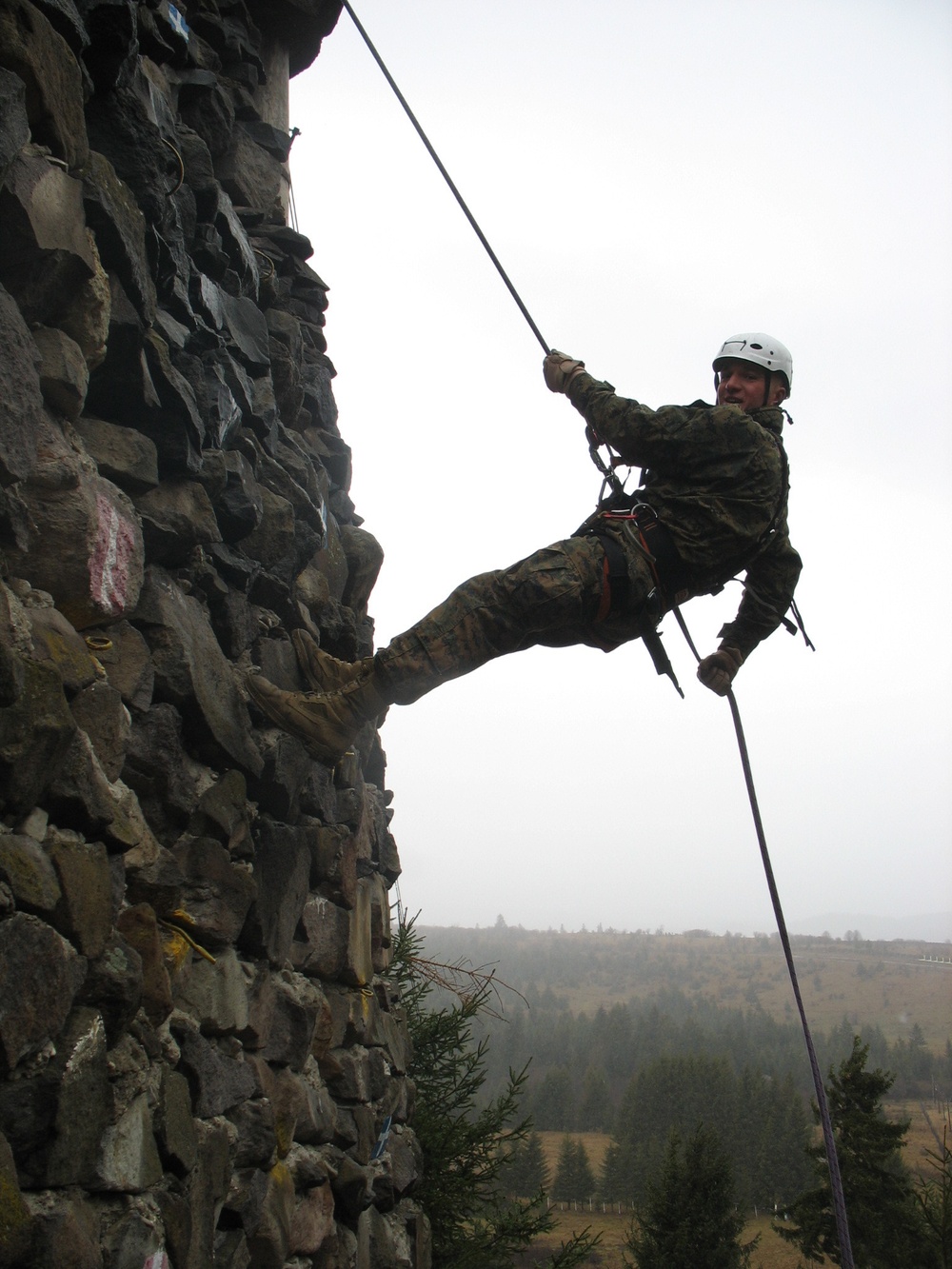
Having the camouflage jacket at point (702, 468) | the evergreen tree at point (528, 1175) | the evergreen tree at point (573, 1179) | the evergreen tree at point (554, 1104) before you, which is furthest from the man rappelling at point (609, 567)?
the evergreen tree at point (554, 1104)

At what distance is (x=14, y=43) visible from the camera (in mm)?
2764

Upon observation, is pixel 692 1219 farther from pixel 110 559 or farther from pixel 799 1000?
pixel 110 559

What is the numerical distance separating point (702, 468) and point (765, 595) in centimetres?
116

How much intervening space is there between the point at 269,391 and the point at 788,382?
101 inches

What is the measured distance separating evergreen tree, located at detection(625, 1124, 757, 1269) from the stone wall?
20.1 m

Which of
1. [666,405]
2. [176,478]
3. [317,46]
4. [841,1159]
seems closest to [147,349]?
[176,478]

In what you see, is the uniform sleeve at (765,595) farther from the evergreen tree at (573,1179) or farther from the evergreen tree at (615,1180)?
the evergreen tree at (573,1179)

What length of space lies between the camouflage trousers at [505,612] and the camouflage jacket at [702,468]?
0.32 m

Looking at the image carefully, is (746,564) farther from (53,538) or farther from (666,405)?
(53,538)

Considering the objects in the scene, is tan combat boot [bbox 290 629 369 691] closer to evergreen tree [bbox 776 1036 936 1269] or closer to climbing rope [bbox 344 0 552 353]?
climbing rope [bbox 344 0 552 353]

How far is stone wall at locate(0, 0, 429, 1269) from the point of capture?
2.64 meters

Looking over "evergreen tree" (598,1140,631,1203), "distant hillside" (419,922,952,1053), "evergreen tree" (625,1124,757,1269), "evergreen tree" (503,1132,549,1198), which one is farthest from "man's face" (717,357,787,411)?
"distant hillside" (419,922,952,1053)

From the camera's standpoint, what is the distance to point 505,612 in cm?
450

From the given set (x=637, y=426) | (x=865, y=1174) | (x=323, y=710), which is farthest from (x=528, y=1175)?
(x=637, y=426)
